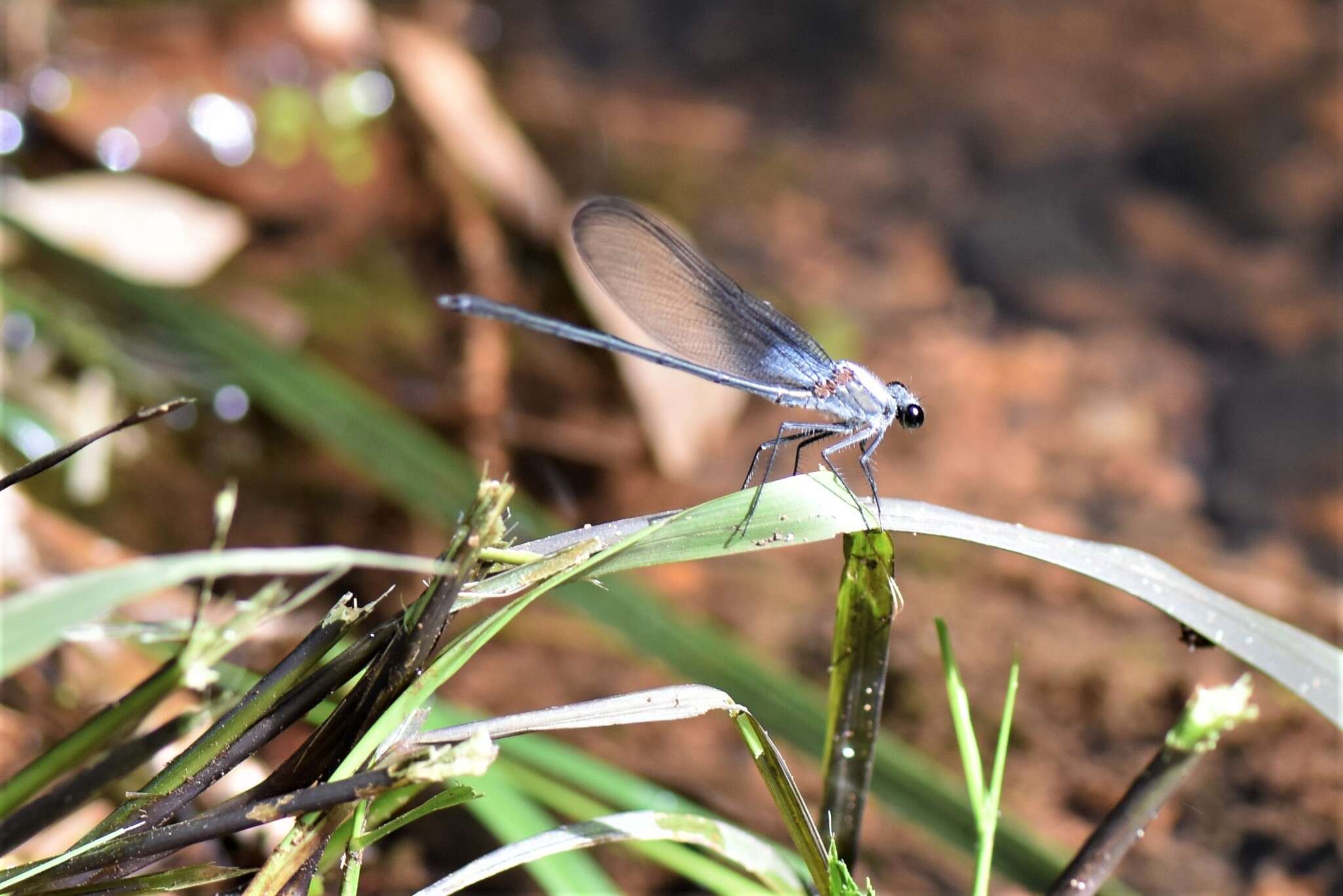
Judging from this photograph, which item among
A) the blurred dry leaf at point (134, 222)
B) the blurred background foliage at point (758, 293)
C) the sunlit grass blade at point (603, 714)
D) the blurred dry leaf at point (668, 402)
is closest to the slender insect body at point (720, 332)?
the blurred background foliage at point (758, 293)

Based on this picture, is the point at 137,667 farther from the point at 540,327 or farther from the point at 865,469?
the point at 865,469

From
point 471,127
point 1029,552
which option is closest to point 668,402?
point 471,127

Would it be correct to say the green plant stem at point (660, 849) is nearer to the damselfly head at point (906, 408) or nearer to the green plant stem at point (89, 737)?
the green plant stem at point (89, 737)

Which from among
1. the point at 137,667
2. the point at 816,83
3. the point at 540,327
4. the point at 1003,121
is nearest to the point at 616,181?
the point at 816,83

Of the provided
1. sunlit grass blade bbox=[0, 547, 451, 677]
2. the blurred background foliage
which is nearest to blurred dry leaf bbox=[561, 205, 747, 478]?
the blurred background foliage

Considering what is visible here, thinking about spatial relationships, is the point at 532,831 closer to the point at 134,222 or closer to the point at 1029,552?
the point at 1029,552

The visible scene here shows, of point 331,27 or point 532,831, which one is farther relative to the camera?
point 331,27
